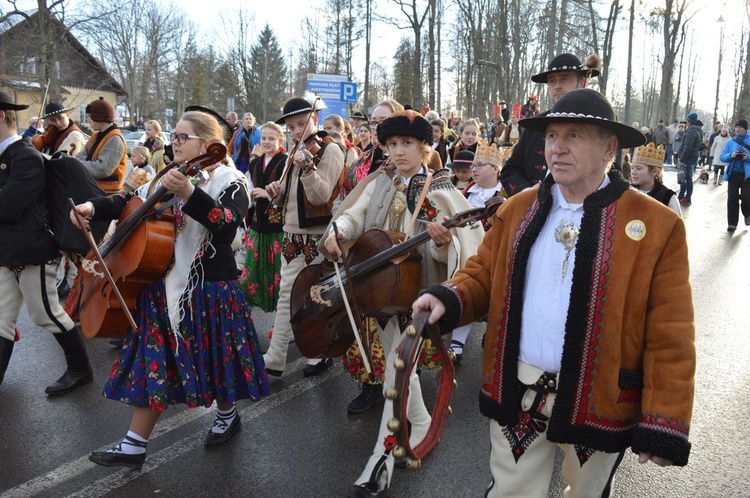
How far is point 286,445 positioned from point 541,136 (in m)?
2.71

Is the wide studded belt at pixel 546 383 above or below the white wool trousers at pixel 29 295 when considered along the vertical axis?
above

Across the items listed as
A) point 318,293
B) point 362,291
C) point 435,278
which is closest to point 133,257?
point 318,293

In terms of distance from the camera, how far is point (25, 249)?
4062mm

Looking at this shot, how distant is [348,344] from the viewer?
3.38m

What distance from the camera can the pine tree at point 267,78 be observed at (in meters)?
54.3

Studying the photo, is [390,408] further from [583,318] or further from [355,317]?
[583,318]

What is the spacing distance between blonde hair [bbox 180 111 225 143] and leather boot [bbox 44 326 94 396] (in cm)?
204

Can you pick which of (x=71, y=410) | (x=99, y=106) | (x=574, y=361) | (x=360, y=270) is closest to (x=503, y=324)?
(x=574, y=361)

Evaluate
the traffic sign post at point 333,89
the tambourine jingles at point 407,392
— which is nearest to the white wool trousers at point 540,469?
the tambourine jingles at point 407,392

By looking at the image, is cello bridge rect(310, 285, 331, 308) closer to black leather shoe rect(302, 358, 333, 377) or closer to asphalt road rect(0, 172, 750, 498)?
asphalt road rect(0, 172, 750, 498)

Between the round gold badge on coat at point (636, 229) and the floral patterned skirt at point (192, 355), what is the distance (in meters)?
2.28

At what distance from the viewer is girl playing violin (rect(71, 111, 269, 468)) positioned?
3258mm

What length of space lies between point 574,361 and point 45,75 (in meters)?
28.5

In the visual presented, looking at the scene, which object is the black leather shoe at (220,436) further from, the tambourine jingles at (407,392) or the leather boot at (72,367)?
the tambourine jingles at (407,392)
